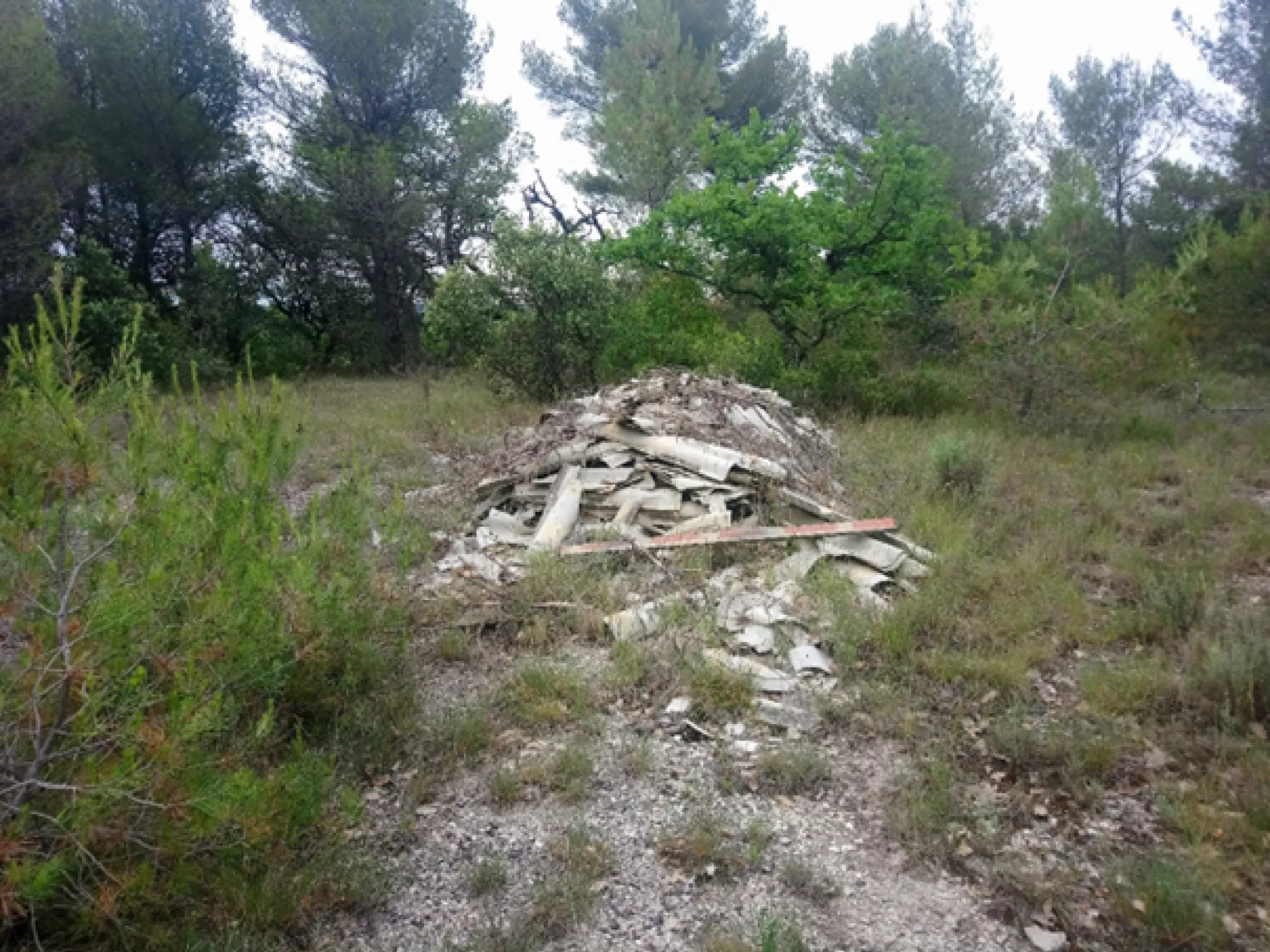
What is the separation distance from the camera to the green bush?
6.97 ft

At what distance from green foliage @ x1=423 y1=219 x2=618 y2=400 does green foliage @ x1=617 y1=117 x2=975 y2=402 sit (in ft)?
2.48

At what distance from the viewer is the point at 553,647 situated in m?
4.27

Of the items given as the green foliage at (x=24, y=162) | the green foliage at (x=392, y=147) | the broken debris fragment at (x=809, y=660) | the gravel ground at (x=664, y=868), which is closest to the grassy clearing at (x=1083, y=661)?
the broken debris fragment at (x=809, y=660)

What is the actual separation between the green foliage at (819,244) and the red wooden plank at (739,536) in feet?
16.4

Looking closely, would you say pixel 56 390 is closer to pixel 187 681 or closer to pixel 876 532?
pixel 187 681

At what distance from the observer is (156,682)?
2.35 meters

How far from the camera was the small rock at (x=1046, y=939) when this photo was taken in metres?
2.46

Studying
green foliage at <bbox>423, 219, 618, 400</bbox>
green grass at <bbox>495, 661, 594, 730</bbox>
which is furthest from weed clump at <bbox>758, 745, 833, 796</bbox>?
green foliage at <bbox>423, 219, 618, 400</bbox>

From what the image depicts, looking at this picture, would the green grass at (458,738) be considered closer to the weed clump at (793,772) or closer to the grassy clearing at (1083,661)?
the weed clump at (793,772)

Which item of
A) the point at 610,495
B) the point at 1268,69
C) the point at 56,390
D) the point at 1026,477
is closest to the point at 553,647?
the point at 610,495

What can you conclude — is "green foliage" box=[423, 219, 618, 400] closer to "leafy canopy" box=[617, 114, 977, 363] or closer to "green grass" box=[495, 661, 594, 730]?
"leafy canopy" box=[617, 114, 977, 363]

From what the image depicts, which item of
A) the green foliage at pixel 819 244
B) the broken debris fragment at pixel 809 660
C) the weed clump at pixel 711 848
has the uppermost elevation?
the green foliage at pixel 819 244

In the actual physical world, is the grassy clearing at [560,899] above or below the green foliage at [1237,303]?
below

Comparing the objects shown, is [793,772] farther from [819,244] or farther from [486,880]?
[819,244]
